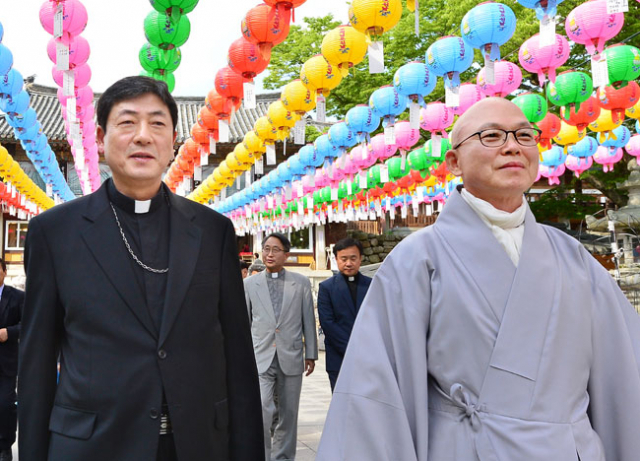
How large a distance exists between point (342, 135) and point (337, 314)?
455 centimetres

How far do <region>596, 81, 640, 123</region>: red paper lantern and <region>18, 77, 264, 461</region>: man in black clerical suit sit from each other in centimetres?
714

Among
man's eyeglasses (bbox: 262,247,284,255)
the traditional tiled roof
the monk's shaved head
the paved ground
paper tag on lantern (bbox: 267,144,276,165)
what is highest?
the traditional tiled roof

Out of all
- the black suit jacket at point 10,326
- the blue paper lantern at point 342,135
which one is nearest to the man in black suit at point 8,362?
the black suit jacket at point 10,326

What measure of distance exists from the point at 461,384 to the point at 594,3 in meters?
5.59

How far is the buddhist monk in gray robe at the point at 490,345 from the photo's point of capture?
1886mm

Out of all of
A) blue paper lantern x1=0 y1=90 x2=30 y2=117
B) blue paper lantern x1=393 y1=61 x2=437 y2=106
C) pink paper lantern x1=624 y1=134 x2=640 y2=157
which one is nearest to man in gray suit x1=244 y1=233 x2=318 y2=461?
blue paper lantern x1=393 y1=61 x2=437 y2=106

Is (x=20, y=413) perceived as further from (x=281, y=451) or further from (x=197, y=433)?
(x=281, y=451)

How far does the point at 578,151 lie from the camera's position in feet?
37.1

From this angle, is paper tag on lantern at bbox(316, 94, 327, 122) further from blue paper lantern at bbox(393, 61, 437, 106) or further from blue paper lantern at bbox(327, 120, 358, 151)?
blue paper lantern at bbox(327, 120, 358, 151)

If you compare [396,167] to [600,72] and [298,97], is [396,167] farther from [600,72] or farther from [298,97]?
[600,72]

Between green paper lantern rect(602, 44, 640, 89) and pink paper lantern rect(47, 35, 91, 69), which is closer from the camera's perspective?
pink paper lantern rect(47, 35, 91, 69)

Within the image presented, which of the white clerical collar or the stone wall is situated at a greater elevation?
the white clerical collar

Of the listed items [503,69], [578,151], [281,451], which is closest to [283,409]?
[281,451]

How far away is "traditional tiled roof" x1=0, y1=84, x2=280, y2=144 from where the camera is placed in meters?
26.5
